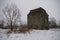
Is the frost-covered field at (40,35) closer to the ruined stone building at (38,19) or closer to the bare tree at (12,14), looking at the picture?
the ruined stone building at (38,19)

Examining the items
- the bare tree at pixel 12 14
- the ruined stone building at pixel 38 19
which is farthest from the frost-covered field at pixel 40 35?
the bare tree at pixel 12 14

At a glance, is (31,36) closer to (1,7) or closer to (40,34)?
(40,34)

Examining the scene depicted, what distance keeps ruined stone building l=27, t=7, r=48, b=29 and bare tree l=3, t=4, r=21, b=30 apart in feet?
0.57

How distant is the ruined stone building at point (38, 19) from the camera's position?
1.82 metres

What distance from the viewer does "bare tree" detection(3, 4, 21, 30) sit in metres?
1.86

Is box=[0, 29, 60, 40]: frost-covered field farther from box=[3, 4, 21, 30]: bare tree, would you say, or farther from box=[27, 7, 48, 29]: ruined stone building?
box=[3, 4, 21, 30]: bare tree

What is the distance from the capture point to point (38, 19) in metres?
1.83

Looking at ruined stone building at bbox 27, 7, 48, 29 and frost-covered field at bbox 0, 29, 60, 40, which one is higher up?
ruined stone building at bbox 27, 7, 48, 29

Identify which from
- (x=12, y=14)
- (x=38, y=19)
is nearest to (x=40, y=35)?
(x=38, y=19)

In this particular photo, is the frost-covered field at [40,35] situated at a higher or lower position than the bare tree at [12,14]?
lower

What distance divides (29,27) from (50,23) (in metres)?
0.30

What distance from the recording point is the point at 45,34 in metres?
1.81

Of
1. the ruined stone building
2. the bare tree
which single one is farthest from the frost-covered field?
the bare tree

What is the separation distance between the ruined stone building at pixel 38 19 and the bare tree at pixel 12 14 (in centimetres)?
17
